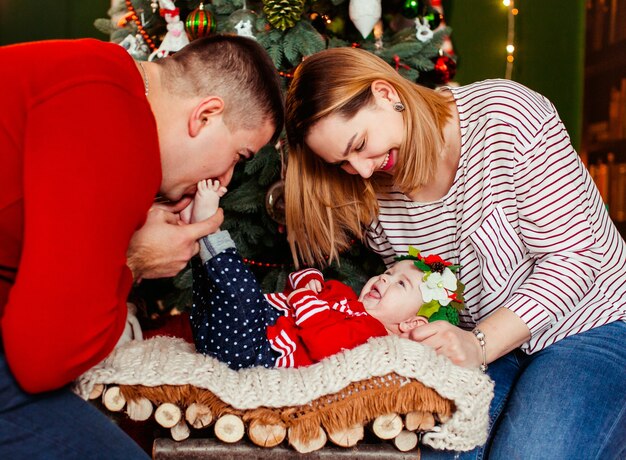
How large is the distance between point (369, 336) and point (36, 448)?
802mm

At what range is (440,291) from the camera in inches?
68.4

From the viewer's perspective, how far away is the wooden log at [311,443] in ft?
4.39

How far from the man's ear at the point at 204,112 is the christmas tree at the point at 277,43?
2.43 ft

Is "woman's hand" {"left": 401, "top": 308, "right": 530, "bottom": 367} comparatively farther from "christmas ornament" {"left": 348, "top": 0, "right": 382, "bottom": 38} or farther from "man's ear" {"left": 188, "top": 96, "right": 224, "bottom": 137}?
"christmas ornament" {"left": 348, "top": 0, "right": 382, "bottom": 38}

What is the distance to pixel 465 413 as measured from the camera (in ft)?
4.47

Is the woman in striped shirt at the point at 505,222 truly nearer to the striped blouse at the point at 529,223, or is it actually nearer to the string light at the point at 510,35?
the striped blouse at the point at 529,223

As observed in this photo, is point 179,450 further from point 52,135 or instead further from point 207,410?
point 52,135

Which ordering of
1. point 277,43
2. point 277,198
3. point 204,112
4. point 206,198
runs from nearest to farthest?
point 204,112 < point 206,198 < point 277,198 < point 277,43

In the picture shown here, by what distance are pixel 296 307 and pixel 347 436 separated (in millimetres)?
447

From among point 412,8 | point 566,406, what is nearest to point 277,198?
point 412,8

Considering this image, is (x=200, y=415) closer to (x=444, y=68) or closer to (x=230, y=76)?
(x=230, y=76)

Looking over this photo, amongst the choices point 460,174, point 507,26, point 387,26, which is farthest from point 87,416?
point 507,26

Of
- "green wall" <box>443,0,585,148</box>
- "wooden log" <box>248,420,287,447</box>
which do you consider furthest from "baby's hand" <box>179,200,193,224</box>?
"green wall" <box>443,0,585,148</box>

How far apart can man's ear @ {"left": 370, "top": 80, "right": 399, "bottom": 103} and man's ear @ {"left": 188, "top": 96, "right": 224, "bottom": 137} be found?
0.53 meters
